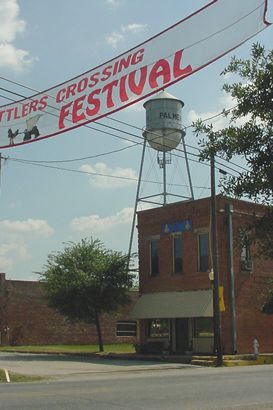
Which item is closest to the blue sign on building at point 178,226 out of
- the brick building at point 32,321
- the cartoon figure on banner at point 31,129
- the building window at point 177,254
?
the building window at point 177,254

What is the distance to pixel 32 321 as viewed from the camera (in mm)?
44625

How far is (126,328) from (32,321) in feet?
27.6

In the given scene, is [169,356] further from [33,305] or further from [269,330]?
[33,305]

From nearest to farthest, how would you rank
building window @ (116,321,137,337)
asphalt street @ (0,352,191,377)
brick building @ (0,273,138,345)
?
asphalt street @ (0,352,191,377), brick building @ (0,273,138,345), building window @ (116,321,137,337)

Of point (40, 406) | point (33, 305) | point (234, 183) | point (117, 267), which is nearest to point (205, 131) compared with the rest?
point (234, 183)

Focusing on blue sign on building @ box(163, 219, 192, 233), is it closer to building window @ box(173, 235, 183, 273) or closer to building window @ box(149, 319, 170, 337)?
building window @ box(173, 235, 183, 273)

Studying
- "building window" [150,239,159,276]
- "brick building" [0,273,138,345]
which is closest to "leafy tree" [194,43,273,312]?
"building window" [150,239,159,276]

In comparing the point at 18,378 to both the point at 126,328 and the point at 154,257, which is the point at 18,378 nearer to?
the point at 154,257

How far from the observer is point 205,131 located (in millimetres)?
8391

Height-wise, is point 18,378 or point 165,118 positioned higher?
point 165,118

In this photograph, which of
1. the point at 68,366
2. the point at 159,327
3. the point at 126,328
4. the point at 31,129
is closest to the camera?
the point at 31,129

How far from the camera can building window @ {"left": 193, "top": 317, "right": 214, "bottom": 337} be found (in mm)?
32062

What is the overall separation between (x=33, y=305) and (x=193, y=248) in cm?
1640

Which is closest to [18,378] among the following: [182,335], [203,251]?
[182,335]
